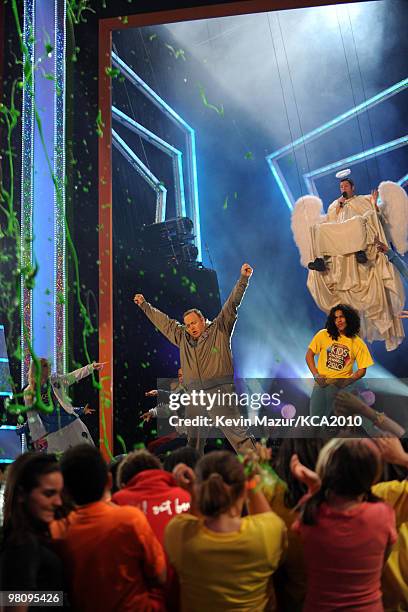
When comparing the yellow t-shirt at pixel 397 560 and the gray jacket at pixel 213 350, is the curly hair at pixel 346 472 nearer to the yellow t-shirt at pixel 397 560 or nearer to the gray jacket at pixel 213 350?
the yellow t-shirt at pixel 397 560

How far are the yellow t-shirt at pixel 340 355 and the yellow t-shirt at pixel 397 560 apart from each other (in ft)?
9.81

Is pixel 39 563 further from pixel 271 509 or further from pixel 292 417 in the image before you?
pixel 292 417

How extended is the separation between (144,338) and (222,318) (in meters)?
0.64

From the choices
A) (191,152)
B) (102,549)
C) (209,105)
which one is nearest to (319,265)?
(191,152)

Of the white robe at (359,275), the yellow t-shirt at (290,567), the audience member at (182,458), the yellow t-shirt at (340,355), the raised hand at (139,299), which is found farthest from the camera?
the raised hand at (139,299)

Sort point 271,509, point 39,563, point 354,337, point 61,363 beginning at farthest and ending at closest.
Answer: point 61,363
point 354,337
point 271,509
point 39,563

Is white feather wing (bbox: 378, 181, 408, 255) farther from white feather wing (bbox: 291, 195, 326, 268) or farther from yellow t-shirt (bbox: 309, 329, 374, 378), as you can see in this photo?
yellow t-shirt (bbox: 309, 329, 374, 378)

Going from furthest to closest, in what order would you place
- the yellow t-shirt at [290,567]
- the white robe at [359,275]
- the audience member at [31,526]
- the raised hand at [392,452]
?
1. the white robe at [359,275]
2. the raised hand at [392,452]
3. the yellow t-shirt at [290,567]
4. the audience member at [31,526]

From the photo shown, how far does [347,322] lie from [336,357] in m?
0.26

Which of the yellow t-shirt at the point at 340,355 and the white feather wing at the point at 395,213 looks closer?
the yellow t-shirt at the point at 340,355

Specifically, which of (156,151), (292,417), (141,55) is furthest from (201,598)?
(141,55)

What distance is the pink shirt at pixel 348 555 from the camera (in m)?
1.81

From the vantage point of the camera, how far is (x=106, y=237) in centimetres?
560

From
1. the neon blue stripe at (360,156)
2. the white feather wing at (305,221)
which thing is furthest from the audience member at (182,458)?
the neon blue stripe at (360,156)
